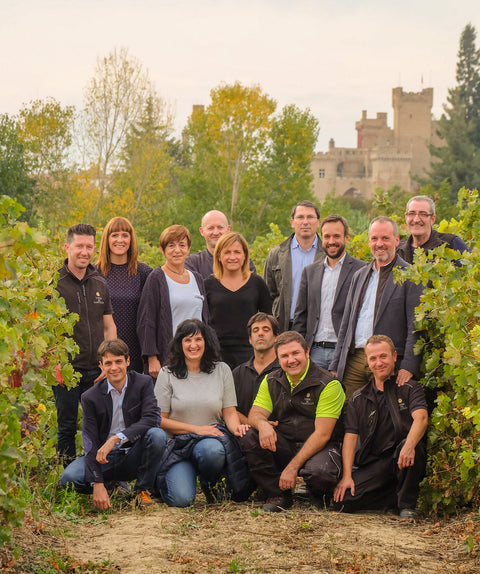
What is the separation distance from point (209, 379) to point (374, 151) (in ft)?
318

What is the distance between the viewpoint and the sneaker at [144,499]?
5.79 metres

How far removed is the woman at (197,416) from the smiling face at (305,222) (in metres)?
1.45

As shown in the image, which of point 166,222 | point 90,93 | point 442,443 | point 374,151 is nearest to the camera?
point 442,443

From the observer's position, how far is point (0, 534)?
3.67m

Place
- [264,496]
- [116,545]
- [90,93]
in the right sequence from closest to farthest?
[116,545]
[264,496]
[90,93]

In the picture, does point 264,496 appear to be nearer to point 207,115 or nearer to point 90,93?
point 90,93

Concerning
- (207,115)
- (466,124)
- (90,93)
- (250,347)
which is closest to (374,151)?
(466,124)

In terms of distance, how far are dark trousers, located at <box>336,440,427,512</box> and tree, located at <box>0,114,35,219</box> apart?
87.4 ft

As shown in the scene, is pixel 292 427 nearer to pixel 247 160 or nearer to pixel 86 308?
pixel 86 308

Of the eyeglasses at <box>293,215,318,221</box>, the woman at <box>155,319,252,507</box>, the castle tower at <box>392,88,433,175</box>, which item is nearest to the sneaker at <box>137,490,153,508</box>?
the woman at <box>155,319,252,507</box>

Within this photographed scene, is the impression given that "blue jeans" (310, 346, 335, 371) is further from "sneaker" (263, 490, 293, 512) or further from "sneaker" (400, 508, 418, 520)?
"sneaker" (400, 508, 418, 520)

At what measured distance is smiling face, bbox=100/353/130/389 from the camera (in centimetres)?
590

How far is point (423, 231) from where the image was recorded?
21.9ft

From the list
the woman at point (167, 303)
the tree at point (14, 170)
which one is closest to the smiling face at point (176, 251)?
the woman at point (167, 303)
